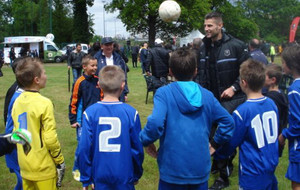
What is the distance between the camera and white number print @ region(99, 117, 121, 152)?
9.02ft

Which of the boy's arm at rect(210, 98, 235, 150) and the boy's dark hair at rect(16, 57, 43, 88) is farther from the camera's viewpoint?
the boy's dark hair at rect(16, 57, 43, 88)

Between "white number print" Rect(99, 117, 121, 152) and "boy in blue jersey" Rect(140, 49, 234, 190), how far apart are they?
273 millimetres

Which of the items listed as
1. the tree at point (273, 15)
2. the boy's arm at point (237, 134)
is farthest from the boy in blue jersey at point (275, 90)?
the tree at point (273, 15)

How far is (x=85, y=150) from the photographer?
108 inches

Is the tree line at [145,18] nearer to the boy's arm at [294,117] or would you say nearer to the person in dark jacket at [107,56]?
the person in dark jacket at [107,56]

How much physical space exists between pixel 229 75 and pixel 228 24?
187ft

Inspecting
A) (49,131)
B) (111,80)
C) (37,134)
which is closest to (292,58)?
(111,80)

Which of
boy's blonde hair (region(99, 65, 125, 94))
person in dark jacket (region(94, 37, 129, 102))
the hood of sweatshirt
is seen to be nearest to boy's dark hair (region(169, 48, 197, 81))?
the hood of sweatshirt

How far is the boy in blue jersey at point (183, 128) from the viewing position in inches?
100.0

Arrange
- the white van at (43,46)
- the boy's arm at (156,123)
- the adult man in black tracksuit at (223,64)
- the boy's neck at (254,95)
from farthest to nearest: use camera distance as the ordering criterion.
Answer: the white van at (43,46) → the adult man in black tracksuit at (223,64) → the boy's neck at (254,95) → the boy's arm at (156,123)

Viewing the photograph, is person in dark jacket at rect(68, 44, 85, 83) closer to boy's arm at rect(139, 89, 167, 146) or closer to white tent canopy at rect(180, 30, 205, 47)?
boy's arm at rect(139, 89, 167, 146)

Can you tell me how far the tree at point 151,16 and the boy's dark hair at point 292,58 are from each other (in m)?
31.1

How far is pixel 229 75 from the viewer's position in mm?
4320

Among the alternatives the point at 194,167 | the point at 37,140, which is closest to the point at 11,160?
the point at 37,140
